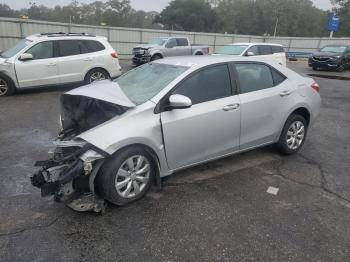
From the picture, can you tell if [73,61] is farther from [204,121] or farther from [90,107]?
[204,121]

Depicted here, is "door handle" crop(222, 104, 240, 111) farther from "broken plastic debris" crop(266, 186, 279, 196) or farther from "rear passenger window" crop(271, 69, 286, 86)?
"broken plastic debris" crop(266, 186, 279, 196)

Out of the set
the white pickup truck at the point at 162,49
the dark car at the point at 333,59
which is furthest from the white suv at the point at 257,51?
the dark car at the point at 333,59

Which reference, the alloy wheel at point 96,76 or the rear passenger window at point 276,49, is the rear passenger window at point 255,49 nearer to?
the rear passenger window at point 276,49

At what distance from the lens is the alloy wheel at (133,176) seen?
3.58 m

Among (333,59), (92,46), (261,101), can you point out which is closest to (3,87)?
(92,46)

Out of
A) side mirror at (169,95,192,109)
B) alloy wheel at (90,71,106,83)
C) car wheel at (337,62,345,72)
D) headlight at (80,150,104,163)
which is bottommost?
car wheel at (337,62,345,72)

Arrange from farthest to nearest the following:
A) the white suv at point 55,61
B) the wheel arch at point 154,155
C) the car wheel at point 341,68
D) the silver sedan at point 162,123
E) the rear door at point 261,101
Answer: the car wheel at point 341,68
the white suv at point 55,61
the rear door at point 261,101
the wheel arch at point 154,155
the silver sedan at point 162,123

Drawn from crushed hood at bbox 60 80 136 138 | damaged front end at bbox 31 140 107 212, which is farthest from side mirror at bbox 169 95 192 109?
damaged front end at bbox 31 140 107 212

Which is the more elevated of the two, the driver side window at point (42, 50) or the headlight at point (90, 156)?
the driver side window at point (42, 50)

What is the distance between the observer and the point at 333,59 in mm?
18875

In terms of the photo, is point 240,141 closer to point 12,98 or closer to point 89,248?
point 89,248

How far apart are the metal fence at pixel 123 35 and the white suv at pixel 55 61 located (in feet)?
35.7

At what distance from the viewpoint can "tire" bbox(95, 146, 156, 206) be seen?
3.46 metres

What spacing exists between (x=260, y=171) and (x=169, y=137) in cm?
172
